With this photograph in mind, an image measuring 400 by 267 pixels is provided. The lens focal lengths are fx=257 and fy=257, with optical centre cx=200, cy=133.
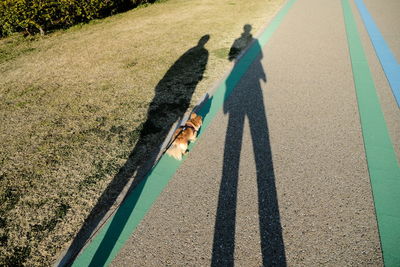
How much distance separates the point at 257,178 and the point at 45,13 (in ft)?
36.7

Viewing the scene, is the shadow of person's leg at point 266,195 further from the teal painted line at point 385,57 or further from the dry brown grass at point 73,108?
the teal painted line at point 385,57

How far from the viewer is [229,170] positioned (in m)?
3.50

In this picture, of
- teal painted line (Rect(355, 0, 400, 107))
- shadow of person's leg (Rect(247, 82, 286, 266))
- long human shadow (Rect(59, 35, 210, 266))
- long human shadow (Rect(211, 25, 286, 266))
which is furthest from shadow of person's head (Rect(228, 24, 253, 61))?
teal painted line (Rect(355, 0, 400, 107))

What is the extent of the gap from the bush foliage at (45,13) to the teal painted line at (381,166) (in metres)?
11.0

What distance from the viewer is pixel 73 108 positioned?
538cm

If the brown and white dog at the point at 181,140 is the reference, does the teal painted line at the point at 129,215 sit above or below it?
below

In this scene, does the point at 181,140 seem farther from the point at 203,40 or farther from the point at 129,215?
the point at 203,40

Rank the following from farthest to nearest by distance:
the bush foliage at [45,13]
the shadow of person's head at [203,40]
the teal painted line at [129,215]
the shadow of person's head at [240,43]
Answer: the bush foliage at [45,13] → the shadow of person's head at [203,40] → the shadow of person's head at [240,43] → the teal painted line at [129,215]

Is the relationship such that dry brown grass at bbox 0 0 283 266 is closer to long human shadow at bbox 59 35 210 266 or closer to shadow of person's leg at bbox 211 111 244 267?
long human shadow at bbox 59 35 210 266

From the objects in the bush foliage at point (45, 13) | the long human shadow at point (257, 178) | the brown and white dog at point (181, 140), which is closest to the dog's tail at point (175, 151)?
the brown and white dog at point (181, 140)

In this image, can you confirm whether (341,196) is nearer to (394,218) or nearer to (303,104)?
(394,218)

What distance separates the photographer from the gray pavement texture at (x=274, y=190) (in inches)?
102

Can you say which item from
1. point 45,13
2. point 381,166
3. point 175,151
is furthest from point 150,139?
point 45,13

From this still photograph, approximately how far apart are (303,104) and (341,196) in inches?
85.6
